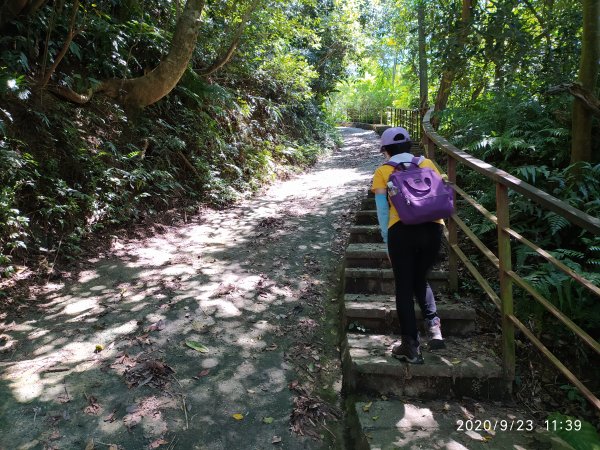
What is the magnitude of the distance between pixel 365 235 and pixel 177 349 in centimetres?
274

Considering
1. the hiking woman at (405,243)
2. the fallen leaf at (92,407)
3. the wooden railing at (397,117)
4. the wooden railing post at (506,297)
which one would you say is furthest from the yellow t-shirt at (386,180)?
the wooden railing at (397,117)

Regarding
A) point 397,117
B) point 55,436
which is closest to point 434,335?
point 55,436

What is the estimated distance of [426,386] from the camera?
3.10 meters

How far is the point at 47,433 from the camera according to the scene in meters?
2.56

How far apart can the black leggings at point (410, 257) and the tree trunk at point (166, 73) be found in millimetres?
5111

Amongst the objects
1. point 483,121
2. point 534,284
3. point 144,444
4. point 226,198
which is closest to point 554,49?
point 483,121

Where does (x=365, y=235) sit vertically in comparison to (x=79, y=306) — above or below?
above

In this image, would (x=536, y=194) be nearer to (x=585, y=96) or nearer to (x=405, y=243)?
(x=405, y=243)

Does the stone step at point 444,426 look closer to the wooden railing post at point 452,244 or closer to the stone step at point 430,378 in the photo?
the stone step at point 430,378

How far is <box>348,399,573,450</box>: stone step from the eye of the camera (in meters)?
2.62

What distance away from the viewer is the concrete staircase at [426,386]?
8.79ft

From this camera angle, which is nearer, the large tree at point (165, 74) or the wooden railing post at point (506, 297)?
the wooden railing post at point (506, 297)

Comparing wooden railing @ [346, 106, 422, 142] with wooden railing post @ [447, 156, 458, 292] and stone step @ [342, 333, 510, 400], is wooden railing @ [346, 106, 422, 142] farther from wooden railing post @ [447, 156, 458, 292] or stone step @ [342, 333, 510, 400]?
stone step @ [342, 333, 510, 400]

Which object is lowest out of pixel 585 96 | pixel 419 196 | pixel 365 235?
pixel 365 235
